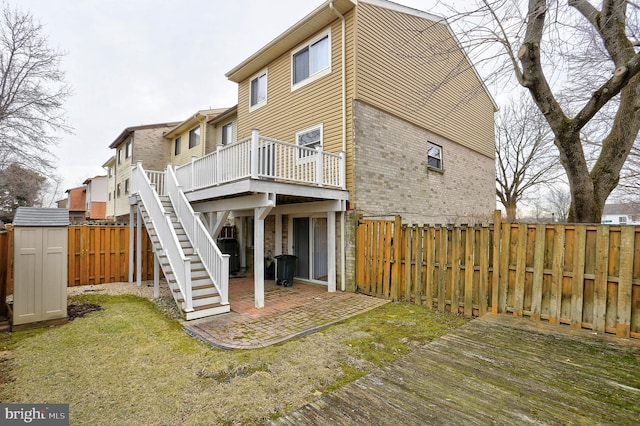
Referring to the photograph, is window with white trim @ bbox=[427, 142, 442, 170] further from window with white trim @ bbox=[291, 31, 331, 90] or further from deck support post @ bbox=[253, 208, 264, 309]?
deck support post @ bbox=[253, 208, 264, 309]

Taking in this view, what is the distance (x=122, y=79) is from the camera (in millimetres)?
17547

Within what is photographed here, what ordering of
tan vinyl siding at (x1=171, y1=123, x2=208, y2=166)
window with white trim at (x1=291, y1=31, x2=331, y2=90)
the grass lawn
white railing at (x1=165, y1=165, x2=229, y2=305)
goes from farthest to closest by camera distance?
tan vinyl siding at (x1=171, y1=123, x2=208, y2=166)
window with white trim at (x1=291, y1=31, x2=331, y2=90)
white railing at (x1=165, y1=165, x2=229, y2=305)
the grass lawn

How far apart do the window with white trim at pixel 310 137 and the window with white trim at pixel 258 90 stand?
2.88 meters

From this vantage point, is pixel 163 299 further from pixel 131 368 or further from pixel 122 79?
pixel 122 79

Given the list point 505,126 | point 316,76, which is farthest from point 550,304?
point 505,126

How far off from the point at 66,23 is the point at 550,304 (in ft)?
59.8

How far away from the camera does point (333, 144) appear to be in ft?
27.8

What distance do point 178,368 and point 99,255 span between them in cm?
815

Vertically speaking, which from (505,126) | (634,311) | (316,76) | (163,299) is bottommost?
(163,299)

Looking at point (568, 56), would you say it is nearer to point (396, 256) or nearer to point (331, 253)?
point (396, 256)

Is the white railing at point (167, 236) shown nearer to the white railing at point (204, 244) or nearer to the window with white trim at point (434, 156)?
the white railing at point (204, 244)

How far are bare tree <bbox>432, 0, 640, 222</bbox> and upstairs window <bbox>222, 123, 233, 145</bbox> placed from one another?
38.2ft

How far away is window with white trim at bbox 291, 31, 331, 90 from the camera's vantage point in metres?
8.90

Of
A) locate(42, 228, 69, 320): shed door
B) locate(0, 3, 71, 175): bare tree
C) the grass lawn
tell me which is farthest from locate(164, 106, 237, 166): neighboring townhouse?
the grass lawn
